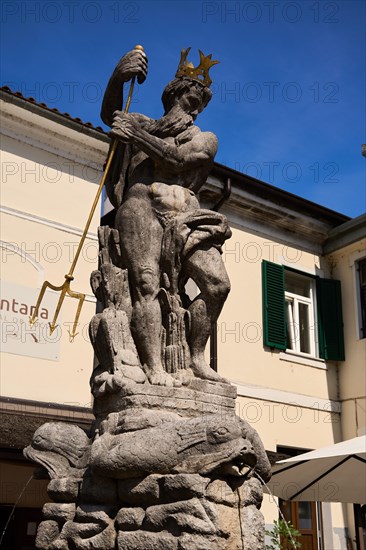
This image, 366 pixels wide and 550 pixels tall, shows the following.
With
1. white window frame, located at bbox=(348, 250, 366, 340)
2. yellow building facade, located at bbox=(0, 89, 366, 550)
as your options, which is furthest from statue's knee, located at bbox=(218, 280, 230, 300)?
white window frame, located at bbox=(348, 250, 366, 340)

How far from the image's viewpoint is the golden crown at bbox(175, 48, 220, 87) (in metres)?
5.11

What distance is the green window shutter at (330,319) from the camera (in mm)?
13008

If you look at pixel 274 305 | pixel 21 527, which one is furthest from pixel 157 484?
pixel 274 305

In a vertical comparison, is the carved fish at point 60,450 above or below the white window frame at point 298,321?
below

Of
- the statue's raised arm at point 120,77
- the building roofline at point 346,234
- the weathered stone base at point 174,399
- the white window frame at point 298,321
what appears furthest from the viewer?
the building roofline at point 346,234

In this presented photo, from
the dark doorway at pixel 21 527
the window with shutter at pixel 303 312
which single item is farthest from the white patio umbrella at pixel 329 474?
the window with shutter at pixel 303 312

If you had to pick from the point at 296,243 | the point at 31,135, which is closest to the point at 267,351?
the point at 296,243

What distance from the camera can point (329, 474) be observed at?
716 cm

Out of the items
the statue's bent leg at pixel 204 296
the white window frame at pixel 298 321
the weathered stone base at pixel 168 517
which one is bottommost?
the weathered stone base at pixel 168 517

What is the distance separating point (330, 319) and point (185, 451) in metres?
10.0

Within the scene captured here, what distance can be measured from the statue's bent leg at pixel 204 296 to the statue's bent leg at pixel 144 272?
24cm

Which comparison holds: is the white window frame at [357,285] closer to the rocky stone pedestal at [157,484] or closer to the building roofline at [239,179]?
the building roofline at [239,179]

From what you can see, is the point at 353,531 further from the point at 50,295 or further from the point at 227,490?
the point at 227,490

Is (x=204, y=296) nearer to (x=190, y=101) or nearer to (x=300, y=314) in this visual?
(x=190, y=101)
